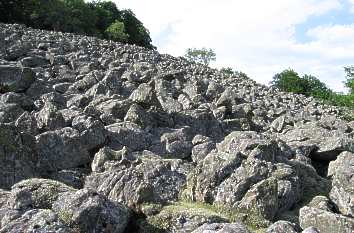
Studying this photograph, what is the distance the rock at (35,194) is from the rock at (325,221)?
4147 mm

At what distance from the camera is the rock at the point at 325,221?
31.4 feet

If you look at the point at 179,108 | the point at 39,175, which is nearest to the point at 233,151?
the point at 39,175

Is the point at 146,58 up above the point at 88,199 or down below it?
above

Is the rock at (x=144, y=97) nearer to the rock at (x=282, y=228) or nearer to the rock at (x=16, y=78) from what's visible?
the rock at (x=16, y=78)

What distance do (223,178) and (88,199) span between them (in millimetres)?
3953

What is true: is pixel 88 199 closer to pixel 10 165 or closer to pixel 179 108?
pixel 10 165

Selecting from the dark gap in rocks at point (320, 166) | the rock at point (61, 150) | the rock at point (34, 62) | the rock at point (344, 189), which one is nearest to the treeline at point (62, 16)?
the rock at point (34, 62)

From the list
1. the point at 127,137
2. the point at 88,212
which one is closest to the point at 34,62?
the point at 127,137

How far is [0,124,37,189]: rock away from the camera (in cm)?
1182

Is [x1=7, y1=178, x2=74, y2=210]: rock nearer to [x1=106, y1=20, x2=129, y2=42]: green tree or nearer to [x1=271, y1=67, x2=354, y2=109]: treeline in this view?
[x1=106, y1=20, x2=129, y2=42]: green tree

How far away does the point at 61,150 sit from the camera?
1406 centimetres

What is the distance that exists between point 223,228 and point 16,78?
16.3 metres

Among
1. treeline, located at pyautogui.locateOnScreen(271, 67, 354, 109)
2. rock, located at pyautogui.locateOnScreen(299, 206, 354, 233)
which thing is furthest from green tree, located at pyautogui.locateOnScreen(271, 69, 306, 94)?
rock, located at pyautogui.locateOnScreen(299, 206, 354, 233)

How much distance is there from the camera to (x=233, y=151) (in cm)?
1350
